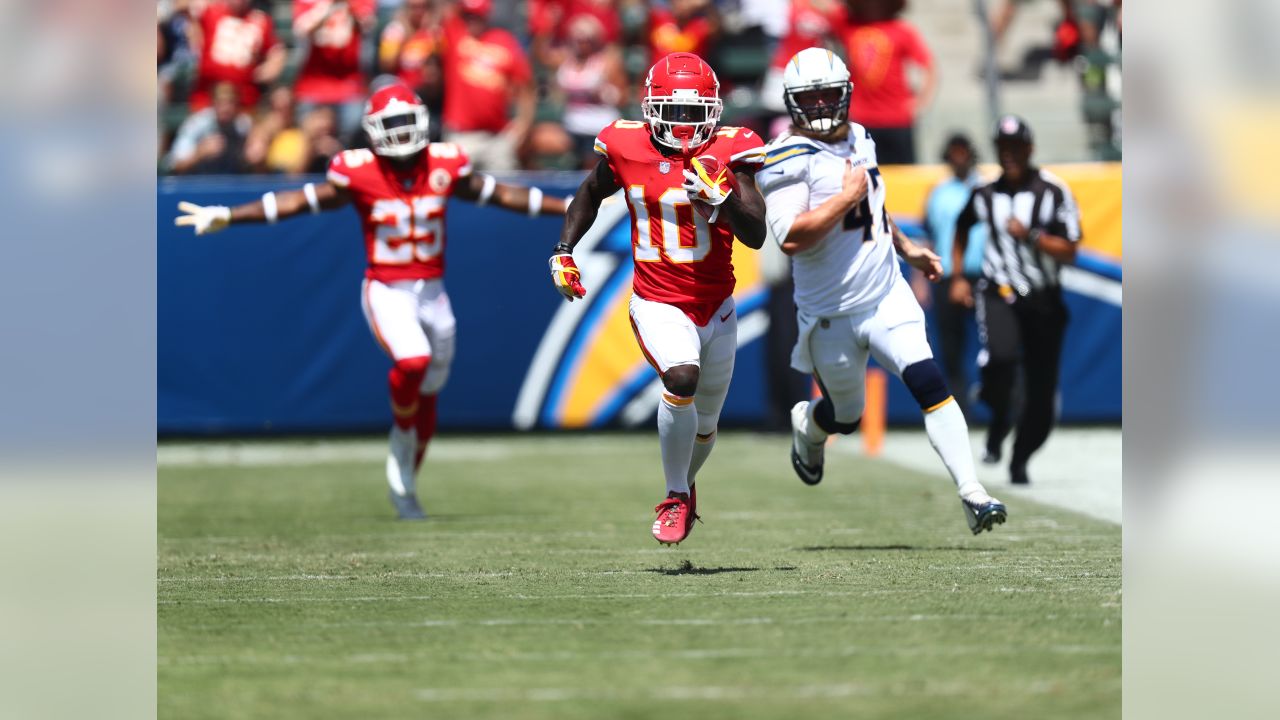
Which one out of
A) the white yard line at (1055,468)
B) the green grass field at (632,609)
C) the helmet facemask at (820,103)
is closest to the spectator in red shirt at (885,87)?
the white yard line at (1055,468)

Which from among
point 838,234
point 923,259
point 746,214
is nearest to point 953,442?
point 923,259

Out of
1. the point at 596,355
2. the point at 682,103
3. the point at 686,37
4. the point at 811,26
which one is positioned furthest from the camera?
the point at 686,37

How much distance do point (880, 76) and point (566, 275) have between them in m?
9.15

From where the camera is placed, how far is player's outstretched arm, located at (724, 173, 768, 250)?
7625 mm

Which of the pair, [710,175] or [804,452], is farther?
[804,452]

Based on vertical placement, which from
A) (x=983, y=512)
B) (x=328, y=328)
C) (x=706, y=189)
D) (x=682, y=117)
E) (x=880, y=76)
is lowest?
(x=983, y=512)

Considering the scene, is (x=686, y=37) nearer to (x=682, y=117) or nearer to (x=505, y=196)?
(x=505, y=196)

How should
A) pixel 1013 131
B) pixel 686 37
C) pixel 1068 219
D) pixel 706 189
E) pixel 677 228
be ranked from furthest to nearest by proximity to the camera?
pixel 686 37, pixel 1013 131, pixel 1068 219, pixel 677 228, pixel 706 189

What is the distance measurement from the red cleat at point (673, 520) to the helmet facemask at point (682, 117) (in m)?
1.55

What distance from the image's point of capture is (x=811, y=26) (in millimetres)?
16344

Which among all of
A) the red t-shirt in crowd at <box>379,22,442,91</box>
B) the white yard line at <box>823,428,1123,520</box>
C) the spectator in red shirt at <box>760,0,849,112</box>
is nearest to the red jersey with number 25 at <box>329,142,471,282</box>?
the white yard line at <box>823,428,1123,520</box>

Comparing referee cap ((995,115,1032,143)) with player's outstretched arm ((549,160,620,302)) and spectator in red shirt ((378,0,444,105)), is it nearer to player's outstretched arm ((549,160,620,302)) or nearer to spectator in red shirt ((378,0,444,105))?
player's outstretched arm ((549,160,620,302))

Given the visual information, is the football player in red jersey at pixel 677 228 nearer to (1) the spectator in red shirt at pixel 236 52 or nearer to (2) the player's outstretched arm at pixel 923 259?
(2) the player's outstretched arm at pixel 923 259
